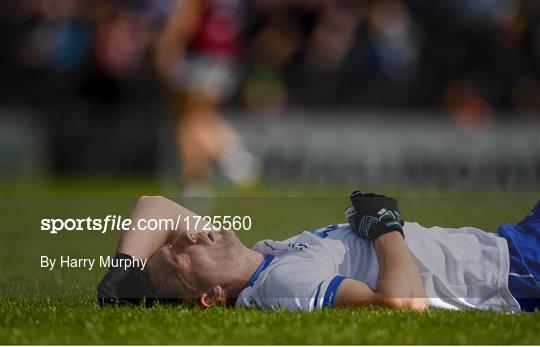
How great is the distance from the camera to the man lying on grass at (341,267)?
5141 millimetres

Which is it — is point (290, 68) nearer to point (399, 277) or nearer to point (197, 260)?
point (197, 260)

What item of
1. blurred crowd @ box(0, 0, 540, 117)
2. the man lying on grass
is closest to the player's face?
the man lying on grass

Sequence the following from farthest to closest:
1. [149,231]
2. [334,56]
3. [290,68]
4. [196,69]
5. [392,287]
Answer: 1. [290,68]
2. [334,56]
3. [196,69]
4. [149,231]
5. [392,287]

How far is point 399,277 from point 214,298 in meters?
0.89

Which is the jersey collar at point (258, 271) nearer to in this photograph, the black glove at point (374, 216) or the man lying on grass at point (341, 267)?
the man lying on grass at point (341, 267)

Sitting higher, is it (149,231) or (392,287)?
(149,231)

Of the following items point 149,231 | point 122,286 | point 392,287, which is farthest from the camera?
point 149,231

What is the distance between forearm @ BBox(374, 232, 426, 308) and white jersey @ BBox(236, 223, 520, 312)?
0.11 meters

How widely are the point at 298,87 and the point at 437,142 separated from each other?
2757 millimetres

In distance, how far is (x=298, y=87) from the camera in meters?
18.6

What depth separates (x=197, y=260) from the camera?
529 centimetres

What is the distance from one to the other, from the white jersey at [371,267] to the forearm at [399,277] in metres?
0.11

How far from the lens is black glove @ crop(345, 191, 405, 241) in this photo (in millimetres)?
5273

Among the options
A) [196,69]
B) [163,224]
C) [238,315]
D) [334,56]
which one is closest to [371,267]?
[238,315]
